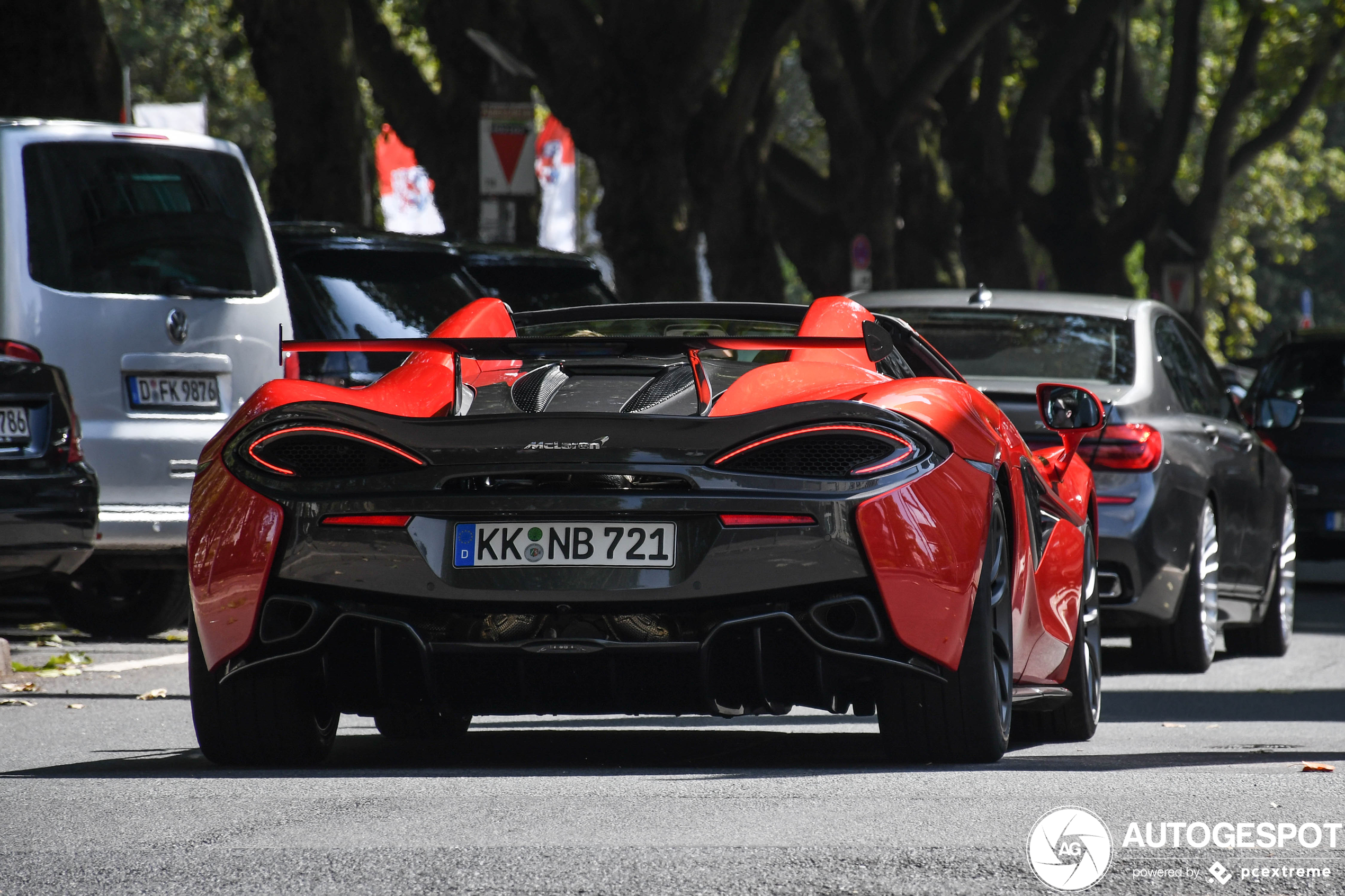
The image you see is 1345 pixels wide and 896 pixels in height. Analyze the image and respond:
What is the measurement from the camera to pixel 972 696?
17.8ft

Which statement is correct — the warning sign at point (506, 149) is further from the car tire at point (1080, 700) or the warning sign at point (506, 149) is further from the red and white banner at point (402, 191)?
the red and white banner at point (402, 191)

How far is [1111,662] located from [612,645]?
18.2 ft

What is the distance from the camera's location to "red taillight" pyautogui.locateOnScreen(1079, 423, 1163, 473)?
30.1 ft

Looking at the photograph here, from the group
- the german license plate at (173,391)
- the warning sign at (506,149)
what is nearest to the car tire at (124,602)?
the german license plate at (173,391)

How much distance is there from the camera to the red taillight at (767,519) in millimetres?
5152

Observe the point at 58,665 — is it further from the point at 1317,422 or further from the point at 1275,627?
the point at 1317,422

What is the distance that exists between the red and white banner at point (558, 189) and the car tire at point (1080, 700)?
2078 centimetres

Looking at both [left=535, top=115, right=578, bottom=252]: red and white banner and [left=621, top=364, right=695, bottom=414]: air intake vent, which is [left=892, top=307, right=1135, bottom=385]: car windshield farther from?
[left=535, top=115, right=578, bottom=252]: red and white banner

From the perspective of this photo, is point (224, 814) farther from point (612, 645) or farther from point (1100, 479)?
point (1100, 479)

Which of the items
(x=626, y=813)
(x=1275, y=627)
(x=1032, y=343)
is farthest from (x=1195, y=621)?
(x=626, y=813)

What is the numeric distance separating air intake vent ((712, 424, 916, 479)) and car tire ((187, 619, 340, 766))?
1212mm

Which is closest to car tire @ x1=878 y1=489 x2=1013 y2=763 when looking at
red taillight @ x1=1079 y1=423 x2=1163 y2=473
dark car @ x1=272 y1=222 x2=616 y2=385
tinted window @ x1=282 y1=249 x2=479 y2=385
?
red taillight @ x1=1079 y1=423 x2=1163 y2=473

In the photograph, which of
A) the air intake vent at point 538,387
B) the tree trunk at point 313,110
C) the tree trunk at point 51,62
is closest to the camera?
the air intake vent at point 538,387

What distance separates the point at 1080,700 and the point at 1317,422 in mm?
8402
